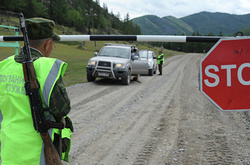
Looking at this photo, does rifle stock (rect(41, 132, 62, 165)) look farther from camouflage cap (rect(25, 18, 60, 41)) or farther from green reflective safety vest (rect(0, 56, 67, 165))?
camouflage cap (rect(25, 18, 60, 41))

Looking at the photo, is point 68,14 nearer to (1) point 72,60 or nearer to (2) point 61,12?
(2) point 61,12

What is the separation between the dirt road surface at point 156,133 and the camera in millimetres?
3979

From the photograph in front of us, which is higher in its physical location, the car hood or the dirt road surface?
the car hood

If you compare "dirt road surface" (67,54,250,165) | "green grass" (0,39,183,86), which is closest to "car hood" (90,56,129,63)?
"green grass" (0,39,183,86)

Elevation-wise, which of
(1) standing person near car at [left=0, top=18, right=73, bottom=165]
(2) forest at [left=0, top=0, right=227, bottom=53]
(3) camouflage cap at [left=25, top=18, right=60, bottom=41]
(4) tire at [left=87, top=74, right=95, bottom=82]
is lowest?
(4) tire at [left=87, top=74, right=95, bottom=82]

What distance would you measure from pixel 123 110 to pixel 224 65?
5.32 m

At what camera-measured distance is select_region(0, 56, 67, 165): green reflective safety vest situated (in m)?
1.62

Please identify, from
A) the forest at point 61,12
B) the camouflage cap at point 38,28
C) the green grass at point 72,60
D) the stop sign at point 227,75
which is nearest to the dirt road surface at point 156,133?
the stop sign at point 227,75

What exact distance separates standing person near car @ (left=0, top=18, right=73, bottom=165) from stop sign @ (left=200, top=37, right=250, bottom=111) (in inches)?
46.5

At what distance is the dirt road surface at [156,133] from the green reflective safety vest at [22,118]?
2280 millimetres

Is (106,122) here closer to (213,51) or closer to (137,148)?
(137,148)

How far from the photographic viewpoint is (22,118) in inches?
64.6

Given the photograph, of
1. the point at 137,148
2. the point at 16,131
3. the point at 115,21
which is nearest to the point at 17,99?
the point at 16,131

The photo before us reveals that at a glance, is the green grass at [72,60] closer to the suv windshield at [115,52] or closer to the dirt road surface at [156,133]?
the suv windshield at [115,52]
